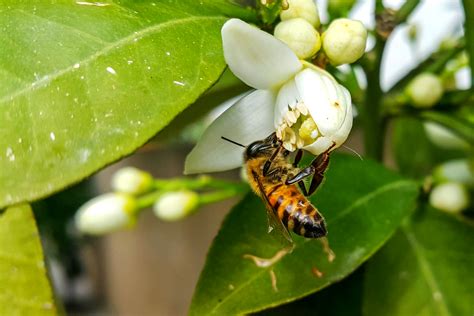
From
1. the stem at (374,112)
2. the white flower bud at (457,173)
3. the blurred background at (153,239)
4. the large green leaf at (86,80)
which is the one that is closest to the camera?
the large green leaf at (86,80)

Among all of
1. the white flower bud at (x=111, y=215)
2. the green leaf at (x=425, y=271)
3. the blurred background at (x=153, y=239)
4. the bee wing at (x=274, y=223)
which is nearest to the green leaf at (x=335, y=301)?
the green leaf at (x=425, y=271)

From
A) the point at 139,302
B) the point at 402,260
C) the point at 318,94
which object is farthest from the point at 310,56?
the point at 139,302

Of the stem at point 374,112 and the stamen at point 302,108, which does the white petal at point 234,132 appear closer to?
the stamen at point 302,108

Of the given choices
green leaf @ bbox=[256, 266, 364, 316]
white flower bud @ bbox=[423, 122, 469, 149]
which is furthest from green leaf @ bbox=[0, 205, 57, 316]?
white flower bud @ bbox=[423, 122, 469, 149]

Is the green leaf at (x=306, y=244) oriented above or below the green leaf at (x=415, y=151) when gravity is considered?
above

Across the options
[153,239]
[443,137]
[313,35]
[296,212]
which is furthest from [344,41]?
[153,239]

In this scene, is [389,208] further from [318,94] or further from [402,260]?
[318,94]
